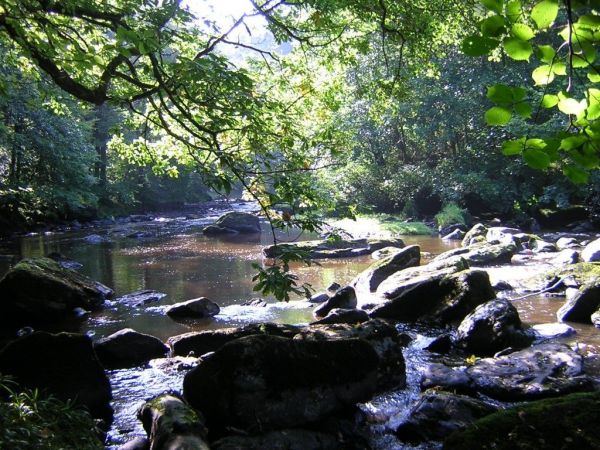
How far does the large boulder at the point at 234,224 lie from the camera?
23.3m

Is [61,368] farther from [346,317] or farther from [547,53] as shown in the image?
[547,53]

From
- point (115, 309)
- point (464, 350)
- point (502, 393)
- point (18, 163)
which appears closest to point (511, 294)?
point (464, 350)

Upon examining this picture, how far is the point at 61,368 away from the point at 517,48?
5736mm

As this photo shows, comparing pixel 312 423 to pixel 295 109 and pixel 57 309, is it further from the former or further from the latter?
pixel 57 309

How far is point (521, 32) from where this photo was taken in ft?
4.47

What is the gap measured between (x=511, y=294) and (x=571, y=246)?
19.3ft

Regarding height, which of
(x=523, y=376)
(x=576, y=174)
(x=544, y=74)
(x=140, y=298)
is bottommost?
(x=523, y=376)

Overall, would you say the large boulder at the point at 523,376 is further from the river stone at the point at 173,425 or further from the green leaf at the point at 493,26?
the green leaf at the point at 493,26

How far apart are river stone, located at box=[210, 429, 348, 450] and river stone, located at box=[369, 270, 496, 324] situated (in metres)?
4.54

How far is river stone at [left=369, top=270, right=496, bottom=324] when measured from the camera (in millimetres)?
8898

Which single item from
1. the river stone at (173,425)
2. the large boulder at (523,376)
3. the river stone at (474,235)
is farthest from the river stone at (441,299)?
the river stone at (474,235)

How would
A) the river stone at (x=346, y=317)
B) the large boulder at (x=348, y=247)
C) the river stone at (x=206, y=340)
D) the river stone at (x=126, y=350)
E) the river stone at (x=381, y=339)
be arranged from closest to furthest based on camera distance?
the river stone at (x=381, y=339)
the river stone at (x=126, y=350)
the river stone at (x=206, y=340)
the river stone at (x=346, y=317)
the large boulder at (x=348, y=247)

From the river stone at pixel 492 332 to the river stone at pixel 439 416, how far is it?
2419 millimetres

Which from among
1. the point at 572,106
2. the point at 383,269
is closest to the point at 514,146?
the point at 572,106
